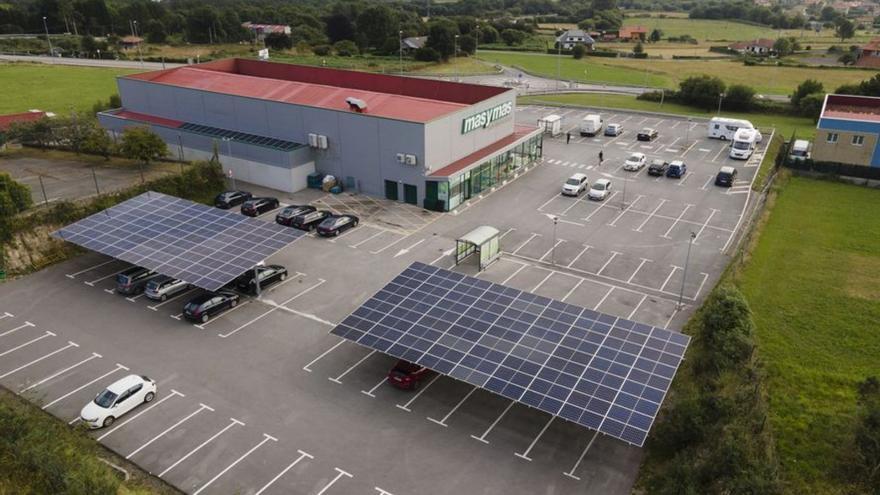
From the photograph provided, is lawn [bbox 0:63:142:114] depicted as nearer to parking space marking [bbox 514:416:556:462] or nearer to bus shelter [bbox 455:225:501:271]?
bus shelter [bbox 455:225:501:271]

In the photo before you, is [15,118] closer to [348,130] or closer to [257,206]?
[257,206]

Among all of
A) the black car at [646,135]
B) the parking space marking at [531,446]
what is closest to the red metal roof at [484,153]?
the black car at [646,135]

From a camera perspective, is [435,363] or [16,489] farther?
[435,363]

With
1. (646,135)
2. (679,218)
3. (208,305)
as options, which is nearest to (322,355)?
(208,305)

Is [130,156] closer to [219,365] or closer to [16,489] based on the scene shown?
[219,365]

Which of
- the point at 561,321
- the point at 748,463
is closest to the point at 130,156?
the point at 561,321

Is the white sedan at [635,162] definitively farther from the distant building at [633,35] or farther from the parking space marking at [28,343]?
the distant building at [633,35]
